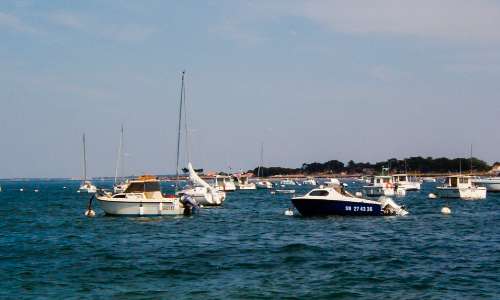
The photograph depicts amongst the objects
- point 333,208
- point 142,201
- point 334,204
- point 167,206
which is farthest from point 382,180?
point 142,201

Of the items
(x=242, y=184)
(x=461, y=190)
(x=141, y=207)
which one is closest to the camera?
(x=141, y=207)

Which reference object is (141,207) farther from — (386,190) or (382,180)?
(382,180)

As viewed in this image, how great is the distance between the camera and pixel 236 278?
26891mm

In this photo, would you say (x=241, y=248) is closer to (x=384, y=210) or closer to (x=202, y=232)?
(x=202, y=232)

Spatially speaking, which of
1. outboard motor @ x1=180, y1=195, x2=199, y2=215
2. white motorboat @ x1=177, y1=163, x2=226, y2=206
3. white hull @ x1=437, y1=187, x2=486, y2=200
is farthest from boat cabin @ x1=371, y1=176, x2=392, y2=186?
outboard motor @ x1=180, y1=195, x2=199, y2=215

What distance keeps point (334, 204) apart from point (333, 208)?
1.33ft

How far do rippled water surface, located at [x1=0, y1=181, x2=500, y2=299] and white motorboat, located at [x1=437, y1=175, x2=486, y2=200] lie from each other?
1769 inches

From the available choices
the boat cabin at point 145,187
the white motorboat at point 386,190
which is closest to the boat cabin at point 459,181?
the white motorboat at point 386,190

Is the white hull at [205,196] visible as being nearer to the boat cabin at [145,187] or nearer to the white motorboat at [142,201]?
the white motorboat at [142,201]

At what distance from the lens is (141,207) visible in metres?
56.5

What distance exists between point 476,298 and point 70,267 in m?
17.0

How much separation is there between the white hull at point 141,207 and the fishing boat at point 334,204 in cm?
1033

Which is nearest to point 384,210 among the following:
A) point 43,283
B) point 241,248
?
point 241,248

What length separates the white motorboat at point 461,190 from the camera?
97188 millimetres
